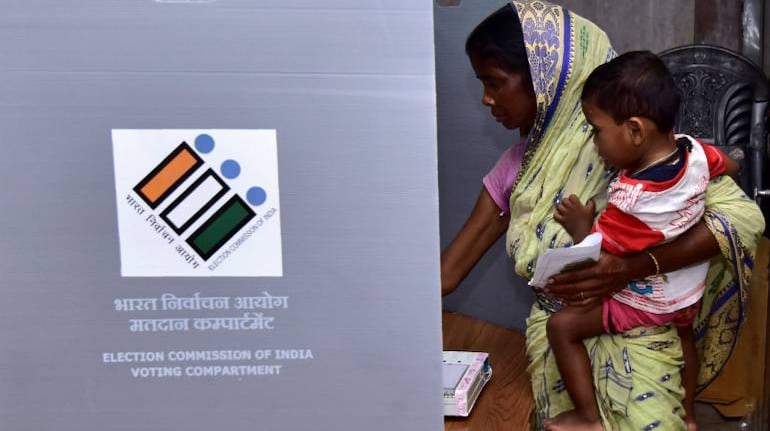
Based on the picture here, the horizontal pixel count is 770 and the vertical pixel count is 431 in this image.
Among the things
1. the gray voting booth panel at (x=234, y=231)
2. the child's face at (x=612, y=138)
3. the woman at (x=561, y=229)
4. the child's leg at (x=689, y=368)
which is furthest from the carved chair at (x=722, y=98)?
the gray voting booth panel at (x=234, y=231)

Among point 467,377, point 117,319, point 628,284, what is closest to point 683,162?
point 628,284

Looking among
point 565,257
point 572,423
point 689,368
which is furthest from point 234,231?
point 689,368

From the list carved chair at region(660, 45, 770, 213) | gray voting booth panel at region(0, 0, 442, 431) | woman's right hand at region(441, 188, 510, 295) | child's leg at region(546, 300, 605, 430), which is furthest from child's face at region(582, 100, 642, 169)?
carved chair at region(660, 45, 770, 213)

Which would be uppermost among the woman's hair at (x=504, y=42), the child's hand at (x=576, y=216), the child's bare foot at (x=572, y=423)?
the woman's hair at (x=504, y=42)

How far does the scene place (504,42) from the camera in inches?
60.2

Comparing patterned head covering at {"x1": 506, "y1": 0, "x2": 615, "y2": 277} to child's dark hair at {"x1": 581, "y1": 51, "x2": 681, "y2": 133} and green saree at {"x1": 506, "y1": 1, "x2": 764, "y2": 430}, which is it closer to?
green saree at {"x1": 506, "y1": 1, "x2": 764, "y2": 430}

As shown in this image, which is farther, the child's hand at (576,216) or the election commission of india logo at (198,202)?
the child's hand at (576,216)

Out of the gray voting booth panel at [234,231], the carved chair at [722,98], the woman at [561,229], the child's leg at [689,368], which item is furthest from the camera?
the carved chair at [722,98]

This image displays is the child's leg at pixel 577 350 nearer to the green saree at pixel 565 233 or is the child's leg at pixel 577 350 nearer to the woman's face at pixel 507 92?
the green saree at pixel 565 233

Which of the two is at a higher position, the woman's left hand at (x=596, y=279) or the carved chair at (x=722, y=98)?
the carved chair at (x=722, y=98)

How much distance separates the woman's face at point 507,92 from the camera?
1541 mm

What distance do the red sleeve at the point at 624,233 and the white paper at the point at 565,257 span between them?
0.09 feet

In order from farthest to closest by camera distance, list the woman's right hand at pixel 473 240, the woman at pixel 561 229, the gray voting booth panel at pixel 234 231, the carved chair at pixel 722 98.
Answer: the carved chair at pixel 722 98 → the woman's right hand at pixel 473 240 → the woman at pixel 561 229 → the gray voting booth panel at pixel 234 231

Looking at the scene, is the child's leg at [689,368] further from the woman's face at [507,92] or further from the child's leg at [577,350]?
the woman's face at [507,92]
